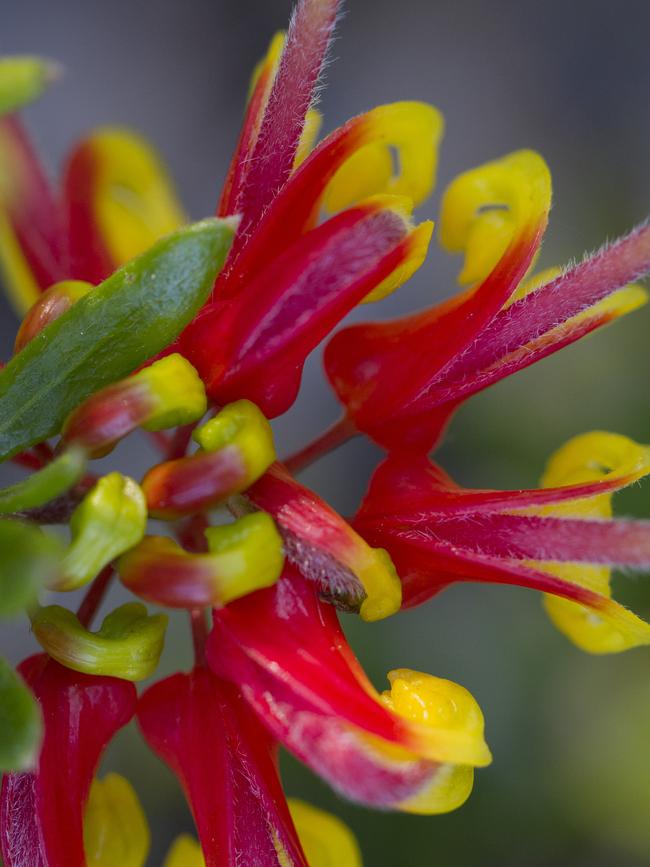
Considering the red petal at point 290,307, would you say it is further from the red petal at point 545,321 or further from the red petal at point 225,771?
the red petal at point 225,771

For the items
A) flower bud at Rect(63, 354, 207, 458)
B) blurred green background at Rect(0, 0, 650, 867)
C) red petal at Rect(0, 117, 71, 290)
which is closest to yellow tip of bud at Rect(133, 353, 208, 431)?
flower bud at Rect(63, 354, 207, 458)

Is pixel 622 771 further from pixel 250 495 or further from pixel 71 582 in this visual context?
pixel 71 582

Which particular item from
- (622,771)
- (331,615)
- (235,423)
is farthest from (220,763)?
(622,771)

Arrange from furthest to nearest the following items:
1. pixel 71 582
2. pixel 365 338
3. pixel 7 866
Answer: pixel 365 338, pixel 7 866, pixel 71 582

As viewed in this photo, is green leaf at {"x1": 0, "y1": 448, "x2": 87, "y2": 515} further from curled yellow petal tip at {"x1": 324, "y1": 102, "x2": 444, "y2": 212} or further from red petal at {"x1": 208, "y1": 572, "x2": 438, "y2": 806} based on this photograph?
curled yellow petal tip at {"x1": 324, "y1": 102, "x2": 444, "y2": 212}

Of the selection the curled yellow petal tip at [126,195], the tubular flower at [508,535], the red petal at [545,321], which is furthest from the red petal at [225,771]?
the curled yellow petal tip at [126,195]

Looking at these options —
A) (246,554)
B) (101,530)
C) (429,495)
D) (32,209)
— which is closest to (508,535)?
(429,495)

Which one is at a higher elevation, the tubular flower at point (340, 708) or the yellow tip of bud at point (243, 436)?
the yellow tip of bud at point (243, 436)

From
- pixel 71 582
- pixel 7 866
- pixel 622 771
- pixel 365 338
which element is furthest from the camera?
pixel 622 771
